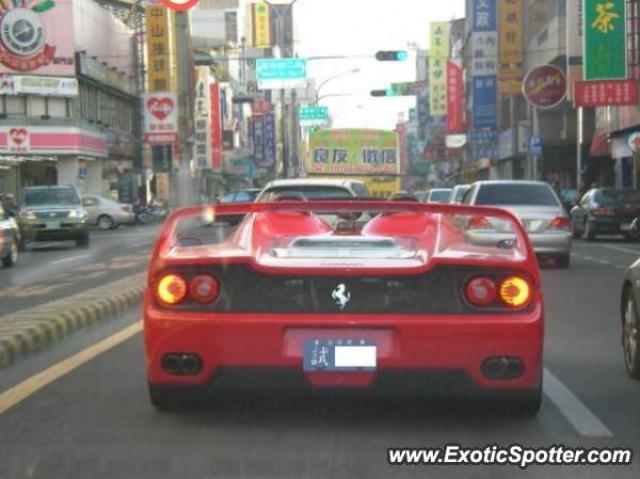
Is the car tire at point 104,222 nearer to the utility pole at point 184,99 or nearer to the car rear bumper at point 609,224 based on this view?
the car rear bumper at point 609,224

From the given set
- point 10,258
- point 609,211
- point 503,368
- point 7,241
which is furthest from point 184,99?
point 609,211

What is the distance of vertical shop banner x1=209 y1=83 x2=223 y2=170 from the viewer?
233 ft

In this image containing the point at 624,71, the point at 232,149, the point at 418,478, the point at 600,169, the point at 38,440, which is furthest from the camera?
the point at 232,149

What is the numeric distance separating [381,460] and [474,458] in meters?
0.45

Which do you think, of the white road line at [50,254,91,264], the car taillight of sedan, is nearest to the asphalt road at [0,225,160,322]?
the white road line at [50,254,91,264]

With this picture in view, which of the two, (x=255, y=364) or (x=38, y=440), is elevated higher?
(x=255, y=364)

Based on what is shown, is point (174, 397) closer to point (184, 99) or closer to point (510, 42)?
point (184, 99)

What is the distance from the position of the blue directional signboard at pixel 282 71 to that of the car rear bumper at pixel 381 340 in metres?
41.4

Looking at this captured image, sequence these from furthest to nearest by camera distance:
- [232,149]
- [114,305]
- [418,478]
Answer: [232,149] < [114,305] < [418,478]

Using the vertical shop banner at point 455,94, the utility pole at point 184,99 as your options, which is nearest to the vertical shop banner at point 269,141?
the vertical shop banner at point 455,94

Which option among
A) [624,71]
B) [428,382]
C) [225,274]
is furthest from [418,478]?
[624,71]

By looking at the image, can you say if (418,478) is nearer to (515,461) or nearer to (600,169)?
(515,461)

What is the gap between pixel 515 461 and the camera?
4770mm

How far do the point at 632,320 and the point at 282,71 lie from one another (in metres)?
40.5
